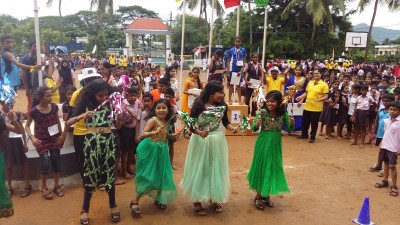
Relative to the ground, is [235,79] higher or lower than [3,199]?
higher

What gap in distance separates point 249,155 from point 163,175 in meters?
3.27

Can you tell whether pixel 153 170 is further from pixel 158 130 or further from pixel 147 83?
pixel 147 83

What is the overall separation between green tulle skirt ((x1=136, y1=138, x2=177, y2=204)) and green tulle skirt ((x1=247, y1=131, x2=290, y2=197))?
3.82 ft

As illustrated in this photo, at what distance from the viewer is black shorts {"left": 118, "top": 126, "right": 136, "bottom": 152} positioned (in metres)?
5.59

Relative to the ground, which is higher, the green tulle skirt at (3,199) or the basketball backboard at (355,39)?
the basketball backboard at (355,39)

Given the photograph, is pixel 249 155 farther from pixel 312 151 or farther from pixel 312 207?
pixel 312 207

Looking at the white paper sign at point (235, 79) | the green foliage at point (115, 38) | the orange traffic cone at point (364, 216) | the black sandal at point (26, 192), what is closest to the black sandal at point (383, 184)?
the orange traffic cone at point (364, 216)

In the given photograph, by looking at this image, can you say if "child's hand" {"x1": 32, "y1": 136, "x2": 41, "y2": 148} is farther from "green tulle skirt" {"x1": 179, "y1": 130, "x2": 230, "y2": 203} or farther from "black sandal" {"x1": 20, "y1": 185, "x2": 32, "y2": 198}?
"green tulle skirt" {"x1": 179, "y1": 130, "x2": 230, "y2": 203}

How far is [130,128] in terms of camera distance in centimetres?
566

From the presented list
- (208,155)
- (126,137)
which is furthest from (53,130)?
(208,155)

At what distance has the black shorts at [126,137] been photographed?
18.3 feet

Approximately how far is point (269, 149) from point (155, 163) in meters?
1.48

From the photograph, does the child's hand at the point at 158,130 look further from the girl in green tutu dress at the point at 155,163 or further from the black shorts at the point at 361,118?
the black shorts at the point at 361,118

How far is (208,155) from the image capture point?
4.38 m
